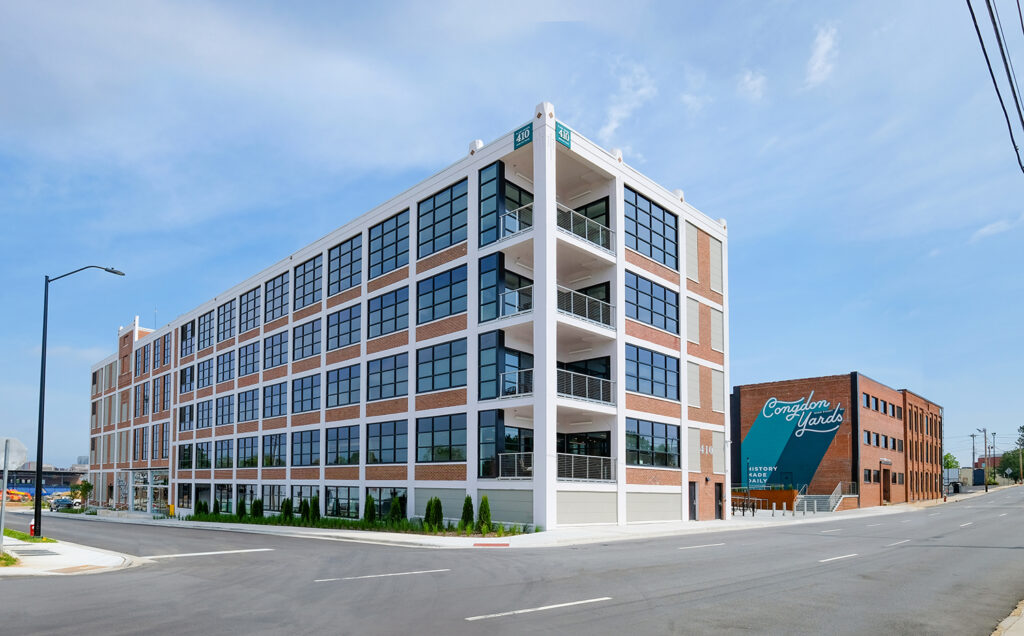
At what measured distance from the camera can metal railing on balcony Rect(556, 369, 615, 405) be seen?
3309 cm

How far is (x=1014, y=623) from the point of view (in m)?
10.4

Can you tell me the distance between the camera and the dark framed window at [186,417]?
60.1 metres

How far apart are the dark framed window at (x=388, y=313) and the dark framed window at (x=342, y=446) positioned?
537 cm

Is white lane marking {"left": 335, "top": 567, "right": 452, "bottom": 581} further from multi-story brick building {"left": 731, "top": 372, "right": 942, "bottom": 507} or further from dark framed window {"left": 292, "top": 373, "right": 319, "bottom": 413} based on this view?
multi-story brick building {"left": 731, "top": 372, "right": 942, "bottom": 507}

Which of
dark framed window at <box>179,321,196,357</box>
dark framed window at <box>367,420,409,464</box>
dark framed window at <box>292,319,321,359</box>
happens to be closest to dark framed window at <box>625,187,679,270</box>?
dark framed window at <box>367,420,409,464</box>

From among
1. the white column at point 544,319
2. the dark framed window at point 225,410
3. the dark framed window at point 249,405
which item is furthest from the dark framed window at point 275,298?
the white column at point 544,319

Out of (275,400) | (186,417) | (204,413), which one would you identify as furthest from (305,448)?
(186,417)

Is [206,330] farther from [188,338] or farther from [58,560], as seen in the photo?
[58,560]

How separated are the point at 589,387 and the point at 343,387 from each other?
49.4ft

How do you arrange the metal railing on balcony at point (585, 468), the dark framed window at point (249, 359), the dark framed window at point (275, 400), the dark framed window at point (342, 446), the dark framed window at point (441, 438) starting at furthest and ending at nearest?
the dark framed window at point (249, 359) → the dark framed window at point (275, 400) → the dark framed window at point (342, 446) → the dark framed window at point (441, 438) → the metal railing on balcony at point (585, 468)

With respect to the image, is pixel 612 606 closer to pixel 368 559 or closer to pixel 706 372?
pixel 368 559

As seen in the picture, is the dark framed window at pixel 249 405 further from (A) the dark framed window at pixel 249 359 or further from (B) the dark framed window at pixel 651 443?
(B) the dark framed window at pixel 651 443

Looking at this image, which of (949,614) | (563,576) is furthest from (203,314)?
(949,614)

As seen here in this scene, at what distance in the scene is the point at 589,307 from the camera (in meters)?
34.2
